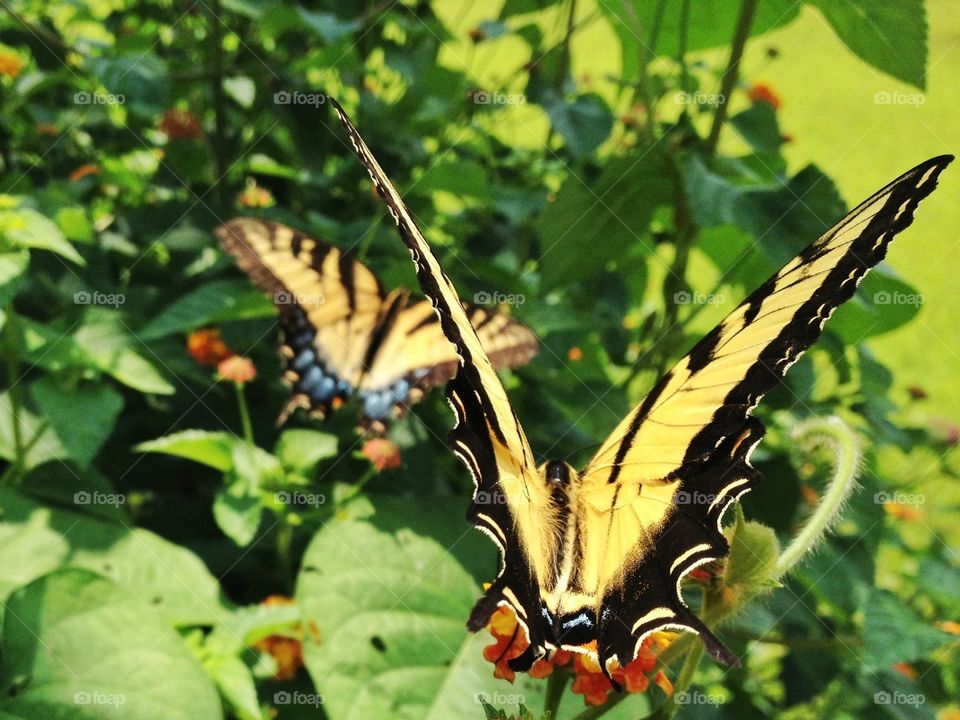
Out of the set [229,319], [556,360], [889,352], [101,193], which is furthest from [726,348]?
[889,352]

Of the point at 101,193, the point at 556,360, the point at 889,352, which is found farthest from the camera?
the point at 889,352

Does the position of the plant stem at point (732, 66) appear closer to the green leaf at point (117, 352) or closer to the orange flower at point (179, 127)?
the green leaf at point (117, 352)

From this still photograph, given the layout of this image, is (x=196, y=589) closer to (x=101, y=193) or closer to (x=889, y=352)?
(x=101, y=193)

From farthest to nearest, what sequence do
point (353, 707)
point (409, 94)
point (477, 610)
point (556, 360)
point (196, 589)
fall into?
point (409, 94) < point (556, 360) < point (196, 589) < point (353, 707) < point (477, 610)

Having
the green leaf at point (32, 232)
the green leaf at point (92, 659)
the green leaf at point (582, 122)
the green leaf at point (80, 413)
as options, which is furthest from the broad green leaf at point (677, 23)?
the green leaf at point (92, 659)

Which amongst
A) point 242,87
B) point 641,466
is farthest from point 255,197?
point 641,466

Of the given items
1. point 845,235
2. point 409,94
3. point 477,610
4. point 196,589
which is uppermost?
point 845,235

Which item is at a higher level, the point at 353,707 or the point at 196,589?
the point at 353,707
